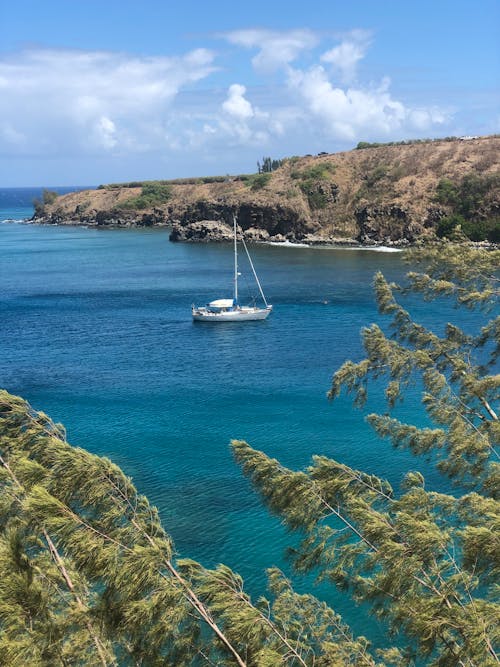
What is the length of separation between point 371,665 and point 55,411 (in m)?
26.8

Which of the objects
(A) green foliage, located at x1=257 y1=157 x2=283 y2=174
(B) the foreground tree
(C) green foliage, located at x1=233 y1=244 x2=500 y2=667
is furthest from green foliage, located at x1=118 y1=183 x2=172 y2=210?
(B) the foreground tree

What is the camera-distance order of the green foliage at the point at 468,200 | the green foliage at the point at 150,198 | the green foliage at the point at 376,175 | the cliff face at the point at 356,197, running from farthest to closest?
the green foliage at the point at 150,198 → the green foliage at the point at 376,175 → the cliff face at the point at 356,197 → the green foliage at the point at 468,200

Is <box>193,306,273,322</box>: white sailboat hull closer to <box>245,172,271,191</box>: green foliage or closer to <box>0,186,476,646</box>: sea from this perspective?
<box>0,186,476,646</box>: sea

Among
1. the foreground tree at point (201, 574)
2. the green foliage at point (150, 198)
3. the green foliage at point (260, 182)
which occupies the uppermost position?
the green foliage at point (260, 182)

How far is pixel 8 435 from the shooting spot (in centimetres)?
1366

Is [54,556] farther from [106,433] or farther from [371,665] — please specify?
[106,433]

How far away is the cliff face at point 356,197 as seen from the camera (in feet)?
335

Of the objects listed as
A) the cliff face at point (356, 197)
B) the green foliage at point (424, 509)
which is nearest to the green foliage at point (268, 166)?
the cliff face at point (356, 197)

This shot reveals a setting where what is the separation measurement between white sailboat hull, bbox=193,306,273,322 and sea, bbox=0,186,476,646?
0.80 m

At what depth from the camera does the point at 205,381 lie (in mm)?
40344

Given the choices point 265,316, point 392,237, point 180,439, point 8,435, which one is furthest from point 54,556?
point 392,237

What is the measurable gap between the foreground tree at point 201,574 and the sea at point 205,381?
685 centimetres

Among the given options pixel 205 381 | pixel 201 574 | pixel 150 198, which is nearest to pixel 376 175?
pixel 150 198

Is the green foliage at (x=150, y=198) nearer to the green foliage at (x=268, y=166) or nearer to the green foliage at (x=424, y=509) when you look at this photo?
the green foliage at (x=268, y=166)
